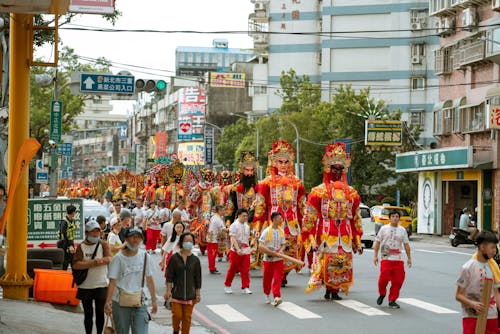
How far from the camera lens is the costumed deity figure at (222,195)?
2515cm

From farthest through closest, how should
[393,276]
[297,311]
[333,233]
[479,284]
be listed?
1. [333,233]
2. [393,276]
3. [297,311]
4. [479,284]

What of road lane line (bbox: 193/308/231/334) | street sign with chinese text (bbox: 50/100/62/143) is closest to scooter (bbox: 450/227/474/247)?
street sign with chinese text (bbox: 50/100/62/143)

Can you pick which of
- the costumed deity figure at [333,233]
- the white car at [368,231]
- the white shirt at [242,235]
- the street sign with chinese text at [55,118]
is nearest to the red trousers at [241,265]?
the white shirt at [242,235]

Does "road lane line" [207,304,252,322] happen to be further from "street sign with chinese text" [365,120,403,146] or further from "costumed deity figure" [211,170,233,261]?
"street sign with chinese text" [365,120,403,146]

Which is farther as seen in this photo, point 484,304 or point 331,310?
point 331,310

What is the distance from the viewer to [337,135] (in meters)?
58.4

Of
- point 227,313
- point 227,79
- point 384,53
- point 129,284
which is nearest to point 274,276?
point 227,313

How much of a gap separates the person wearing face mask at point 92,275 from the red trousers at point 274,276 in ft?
16.2

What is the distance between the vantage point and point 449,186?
1861 inches

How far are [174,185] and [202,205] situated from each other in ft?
24.0

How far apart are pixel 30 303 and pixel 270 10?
69.1m

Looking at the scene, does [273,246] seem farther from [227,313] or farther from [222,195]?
[222,195]


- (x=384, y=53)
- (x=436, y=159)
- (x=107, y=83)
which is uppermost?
(x=384, y=53)

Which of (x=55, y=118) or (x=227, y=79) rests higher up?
(x=227, y=79)
